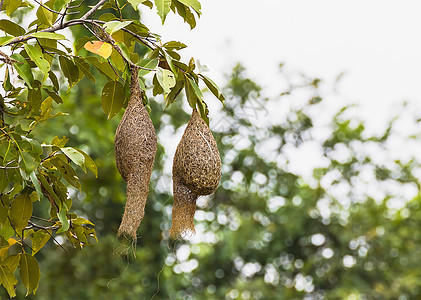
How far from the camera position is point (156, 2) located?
1.26 m

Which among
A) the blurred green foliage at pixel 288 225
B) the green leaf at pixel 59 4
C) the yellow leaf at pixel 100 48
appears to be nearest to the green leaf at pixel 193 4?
the yellow leaf at pixel 100 48

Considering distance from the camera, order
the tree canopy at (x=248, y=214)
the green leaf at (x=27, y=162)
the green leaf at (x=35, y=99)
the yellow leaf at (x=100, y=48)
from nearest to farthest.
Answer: the yellow leaf at (x=100, y=48)
the green leaf at (x=27, y=162)
the green leaf at (x=35, y=99)
the tree canopy at (x=248, y=214)

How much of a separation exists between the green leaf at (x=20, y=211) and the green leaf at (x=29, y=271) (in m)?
0.13

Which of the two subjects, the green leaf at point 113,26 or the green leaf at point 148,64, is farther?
the green leaf at point 148,64

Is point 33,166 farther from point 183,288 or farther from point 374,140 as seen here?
point 374,140

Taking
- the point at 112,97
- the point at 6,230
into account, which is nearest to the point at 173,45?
the point at 112,97

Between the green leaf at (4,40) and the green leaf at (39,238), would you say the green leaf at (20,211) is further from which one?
the green leaf at (4,40)

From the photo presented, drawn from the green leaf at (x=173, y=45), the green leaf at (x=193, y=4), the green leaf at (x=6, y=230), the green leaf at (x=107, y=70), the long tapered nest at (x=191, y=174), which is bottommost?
the green leaf at (x=6, y=230)

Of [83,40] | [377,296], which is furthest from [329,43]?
[83,40]

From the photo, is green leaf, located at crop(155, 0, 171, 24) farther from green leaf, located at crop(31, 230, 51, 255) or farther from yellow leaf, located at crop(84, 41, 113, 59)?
green leaf, located at crop(31, 230, 51, 255)

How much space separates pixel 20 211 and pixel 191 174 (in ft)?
1.29

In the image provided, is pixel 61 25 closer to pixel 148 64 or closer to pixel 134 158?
pixel 148 64

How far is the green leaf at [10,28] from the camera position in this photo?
142 centimetres

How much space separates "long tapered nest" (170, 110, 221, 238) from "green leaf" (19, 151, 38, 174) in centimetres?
34
